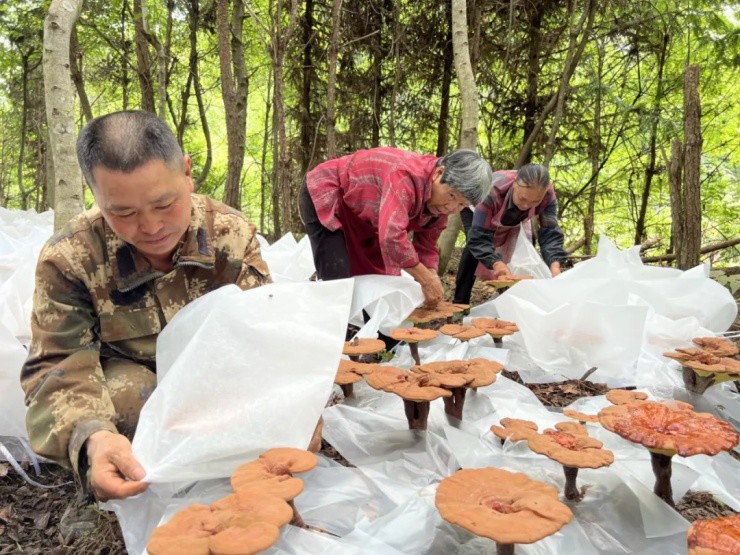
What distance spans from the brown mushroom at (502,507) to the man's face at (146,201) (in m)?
1.35

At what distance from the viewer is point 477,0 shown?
7.44m

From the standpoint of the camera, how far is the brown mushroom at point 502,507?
133 centimetres

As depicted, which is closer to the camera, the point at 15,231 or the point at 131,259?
the point at 131,259

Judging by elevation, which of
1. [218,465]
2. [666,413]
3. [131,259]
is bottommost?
[218,465]

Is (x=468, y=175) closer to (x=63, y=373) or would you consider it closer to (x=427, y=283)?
(x=427, y=283)

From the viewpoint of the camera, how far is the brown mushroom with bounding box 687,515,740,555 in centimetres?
130

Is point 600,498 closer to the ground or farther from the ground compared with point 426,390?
closer to the ground

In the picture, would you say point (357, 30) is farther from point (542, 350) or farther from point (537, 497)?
point (537, 497)

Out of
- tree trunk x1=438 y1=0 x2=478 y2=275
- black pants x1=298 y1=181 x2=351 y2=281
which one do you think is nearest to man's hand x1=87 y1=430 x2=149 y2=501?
black pants x1=298 y1=181 x2=351 y2=281

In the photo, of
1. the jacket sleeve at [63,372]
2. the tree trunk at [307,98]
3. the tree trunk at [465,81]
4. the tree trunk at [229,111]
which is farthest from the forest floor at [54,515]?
the tree trunk at [307,98]

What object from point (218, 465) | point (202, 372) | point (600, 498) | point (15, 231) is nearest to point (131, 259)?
point (202, 372)

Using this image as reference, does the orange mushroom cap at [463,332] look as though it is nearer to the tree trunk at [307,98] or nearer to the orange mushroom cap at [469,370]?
the orange mushroom cap at [469,370]

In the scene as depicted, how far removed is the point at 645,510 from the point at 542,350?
5.66 feet

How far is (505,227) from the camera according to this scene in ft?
17.9
